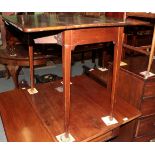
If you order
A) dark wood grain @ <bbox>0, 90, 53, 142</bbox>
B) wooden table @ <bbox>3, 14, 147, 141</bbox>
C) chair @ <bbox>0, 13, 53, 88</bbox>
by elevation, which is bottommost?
dark wood grain @ <bbox>0, 90, 53, 142</bbox>

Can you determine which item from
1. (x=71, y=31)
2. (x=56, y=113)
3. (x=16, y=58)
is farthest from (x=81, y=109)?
(x=16, y=58)

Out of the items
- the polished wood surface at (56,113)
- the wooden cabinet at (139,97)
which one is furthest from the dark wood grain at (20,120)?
the wooden cabinet at (139,97)

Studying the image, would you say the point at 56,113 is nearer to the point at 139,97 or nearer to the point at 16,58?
the point at 139,97

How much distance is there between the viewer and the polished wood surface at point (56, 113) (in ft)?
3.80

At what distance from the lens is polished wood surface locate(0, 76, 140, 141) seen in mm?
1157

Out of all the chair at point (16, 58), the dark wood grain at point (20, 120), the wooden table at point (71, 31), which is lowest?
the dark wood grain at point (20, 120)

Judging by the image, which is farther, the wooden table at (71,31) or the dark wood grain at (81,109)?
the dark wood grain at (81,109)

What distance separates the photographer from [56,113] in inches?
52.0

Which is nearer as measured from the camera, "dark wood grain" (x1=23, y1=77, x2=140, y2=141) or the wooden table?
the wooden table

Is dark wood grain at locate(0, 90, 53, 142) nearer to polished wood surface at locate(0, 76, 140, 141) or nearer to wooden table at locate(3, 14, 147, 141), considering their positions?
polished wood surface at locate(0, 76, 140, 141)

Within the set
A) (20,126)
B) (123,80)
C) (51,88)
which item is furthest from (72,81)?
(20,126)

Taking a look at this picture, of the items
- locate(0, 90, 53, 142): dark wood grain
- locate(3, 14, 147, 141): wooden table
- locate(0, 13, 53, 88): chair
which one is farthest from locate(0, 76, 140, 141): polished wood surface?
locate(0, 13, 53, 88): chair

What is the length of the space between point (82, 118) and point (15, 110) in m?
0.47

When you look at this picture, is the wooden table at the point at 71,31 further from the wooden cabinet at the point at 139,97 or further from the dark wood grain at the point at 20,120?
the wooden cabinet at the point at 139,97
